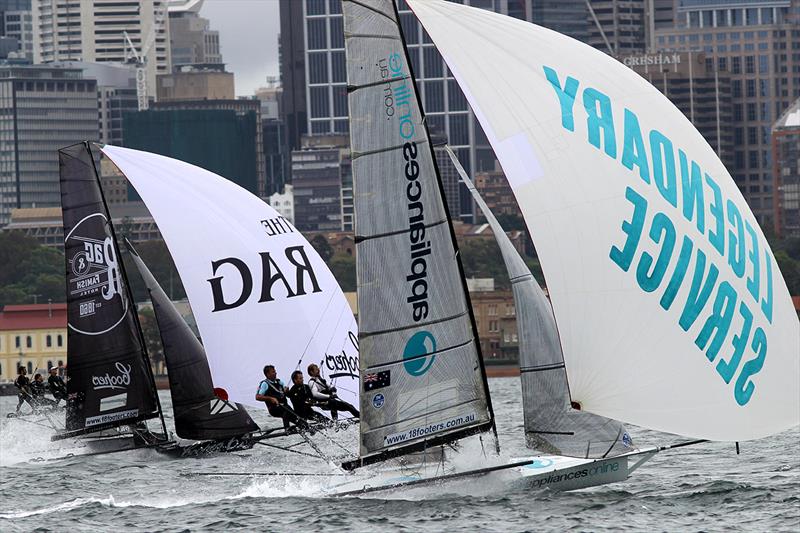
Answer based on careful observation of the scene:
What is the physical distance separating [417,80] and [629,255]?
15087cm

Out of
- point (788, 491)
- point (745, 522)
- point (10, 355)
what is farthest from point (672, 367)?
point (10, 355)

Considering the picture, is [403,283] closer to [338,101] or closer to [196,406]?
[196,406]

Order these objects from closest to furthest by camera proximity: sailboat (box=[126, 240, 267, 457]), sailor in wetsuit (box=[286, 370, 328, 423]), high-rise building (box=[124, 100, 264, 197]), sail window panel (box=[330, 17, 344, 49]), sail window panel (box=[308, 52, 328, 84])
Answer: sailor in wetsuit (box=[286, 370, 328, 423]) → sailboat (box=[126, 240, 267, 457]) → high-rise building (box=[124, 100, 264, 197]) → sail window panel (box=[330, 17, 344, 49]) → sail window panel (box=[308, 52, 328, 84])

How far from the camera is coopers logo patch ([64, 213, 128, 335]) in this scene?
22594 mm

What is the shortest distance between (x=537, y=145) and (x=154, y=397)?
29.2 feet

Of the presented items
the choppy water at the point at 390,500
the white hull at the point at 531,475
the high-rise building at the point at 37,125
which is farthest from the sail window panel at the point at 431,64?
the white hull at the point at 531,475

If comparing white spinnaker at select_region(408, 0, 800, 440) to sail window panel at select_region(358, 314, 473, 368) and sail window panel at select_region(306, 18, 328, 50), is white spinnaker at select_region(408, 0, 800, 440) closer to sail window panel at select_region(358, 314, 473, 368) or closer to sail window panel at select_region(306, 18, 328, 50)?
sail window panel at select_region(358, 314, 473, 368)

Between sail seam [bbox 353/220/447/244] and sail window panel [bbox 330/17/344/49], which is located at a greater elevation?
sail window panel [bbox 330/17/344/49]

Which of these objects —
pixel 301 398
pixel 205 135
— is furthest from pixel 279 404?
pixel 205 135

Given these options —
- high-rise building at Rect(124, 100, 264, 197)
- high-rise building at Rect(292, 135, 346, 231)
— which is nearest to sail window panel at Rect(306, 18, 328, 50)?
high-rise building at Rect(292, 135, 346, 231)

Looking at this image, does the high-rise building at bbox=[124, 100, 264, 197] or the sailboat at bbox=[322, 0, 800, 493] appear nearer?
the sailboat at bbox=[322, 0, 800, 493]

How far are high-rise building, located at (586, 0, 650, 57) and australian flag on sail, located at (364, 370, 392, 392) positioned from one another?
168333 millimetres

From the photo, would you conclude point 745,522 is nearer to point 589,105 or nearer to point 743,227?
point 743,227

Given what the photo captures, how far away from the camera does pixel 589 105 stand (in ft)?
49.2
